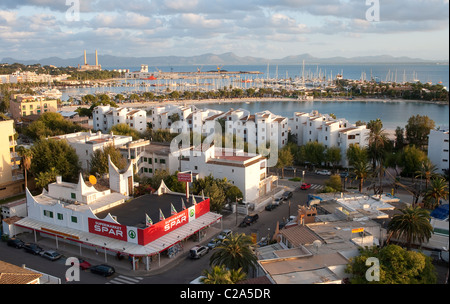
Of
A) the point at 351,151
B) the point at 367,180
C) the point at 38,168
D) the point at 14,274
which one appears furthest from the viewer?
the point at 351,151

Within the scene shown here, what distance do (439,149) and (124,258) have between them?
28034 mm

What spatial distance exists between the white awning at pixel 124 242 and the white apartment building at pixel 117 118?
98.8ft

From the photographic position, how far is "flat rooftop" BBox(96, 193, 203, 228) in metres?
19.5

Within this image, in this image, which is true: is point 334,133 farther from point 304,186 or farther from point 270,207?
point 270,207

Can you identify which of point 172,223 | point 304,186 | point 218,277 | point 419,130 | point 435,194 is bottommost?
point 304,186

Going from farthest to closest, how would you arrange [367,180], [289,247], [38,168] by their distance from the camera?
1. [367,180]
2. [38,168]
3. [289,247]

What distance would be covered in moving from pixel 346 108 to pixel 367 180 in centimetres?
6282

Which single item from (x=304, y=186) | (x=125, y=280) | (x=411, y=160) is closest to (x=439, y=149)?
(x=411, y=160)

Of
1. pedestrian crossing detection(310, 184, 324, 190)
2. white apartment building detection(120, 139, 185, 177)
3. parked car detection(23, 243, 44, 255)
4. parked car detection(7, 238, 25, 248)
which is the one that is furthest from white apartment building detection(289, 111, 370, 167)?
parked car detection(7, 238, 25, 248)

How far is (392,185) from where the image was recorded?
101 feet

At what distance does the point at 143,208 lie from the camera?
21141 millimetres

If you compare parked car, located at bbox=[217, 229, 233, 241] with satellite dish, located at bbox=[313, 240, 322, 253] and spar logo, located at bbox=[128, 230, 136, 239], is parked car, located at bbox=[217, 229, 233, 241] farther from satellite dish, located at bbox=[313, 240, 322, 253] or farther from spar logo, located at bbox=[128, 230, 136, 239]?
satellite dish, located at bbox=[313, 240, 322, 253]

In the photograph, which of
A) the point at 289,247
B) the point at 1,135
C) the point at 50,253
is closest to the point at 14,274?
the point at 50,253
